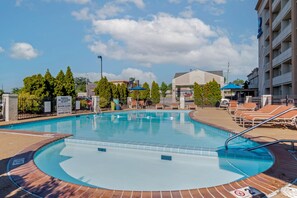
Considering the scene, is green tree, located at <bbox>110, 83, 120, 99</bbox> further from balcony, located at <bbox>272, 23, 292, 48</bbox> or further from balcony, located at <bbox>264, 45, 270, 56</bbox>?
balcony, located at <bbox>264, 45, 270, 56</bbox>

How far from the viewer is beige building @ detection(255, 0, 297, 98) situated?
18.1 meters

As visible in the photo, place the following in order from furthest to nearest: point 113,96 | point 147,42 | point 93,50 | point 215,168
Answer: point 93,50, point 147,42, point 113,96, point 215,168

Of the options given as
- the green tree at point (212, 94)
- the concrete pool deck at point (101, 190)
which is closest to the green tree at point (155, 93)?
the green tree at point (212, 94)

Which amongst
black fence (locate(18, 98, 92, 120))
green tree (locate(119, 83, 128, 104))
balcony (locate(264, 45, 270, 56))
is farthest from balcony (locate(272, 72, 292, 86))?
black fence (locate(18, 98, 92, 120))

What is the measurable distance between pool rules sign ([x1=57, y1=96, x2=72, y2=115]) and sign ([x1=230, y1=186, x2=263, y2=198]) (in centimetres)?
1520

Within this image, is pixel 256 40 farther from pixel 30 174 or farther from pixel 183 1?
pixel 30 174

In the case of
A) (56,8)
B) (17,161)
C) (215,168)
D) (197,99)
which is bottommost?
(215,168)

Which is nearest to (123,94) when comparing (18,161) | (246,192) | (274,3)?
(274,3)

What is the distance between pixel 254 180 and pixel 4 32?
24.6m

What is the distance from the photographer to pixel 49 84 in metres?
17.7

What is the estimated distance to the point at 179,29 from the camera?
2144 cm

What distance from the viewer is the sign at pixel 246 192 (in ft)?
9.68

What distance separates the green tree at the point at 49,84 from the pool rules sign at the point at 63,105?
5.82 feet

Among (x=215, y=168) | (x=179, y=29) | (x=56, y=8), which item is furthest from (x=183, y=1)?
(x=215, y=168)
